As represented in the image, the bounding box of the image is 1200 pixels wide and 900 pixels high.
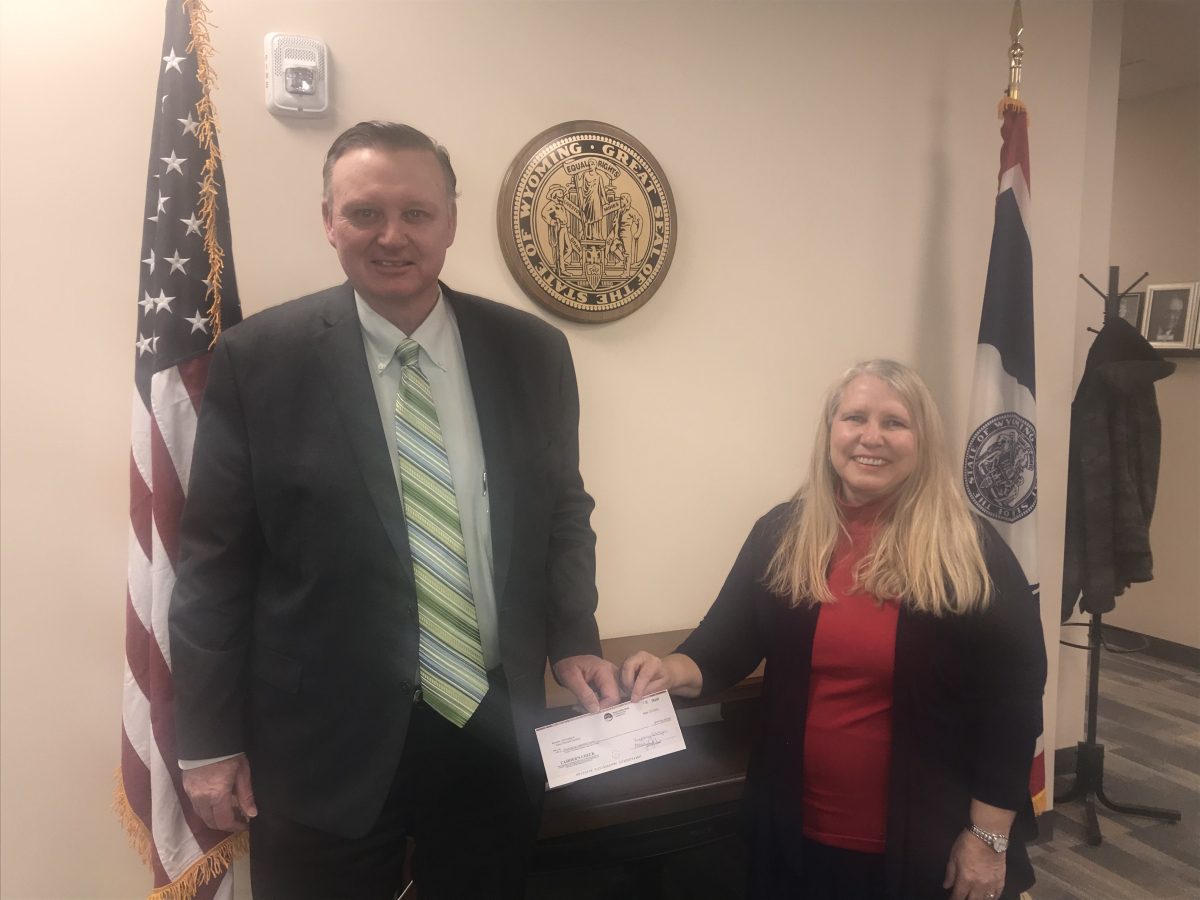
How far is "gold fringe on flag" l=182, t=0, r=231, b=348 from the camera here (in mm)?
1462

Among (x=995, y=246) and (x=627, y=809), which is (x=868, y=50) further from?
(x=627, y=809)

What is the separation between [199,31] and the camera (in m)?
1.47

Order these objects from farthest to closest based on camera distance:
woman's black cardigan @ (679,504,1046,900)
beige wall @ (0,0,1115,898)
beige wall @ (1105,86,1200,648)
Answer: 1. beige wall @ (1105,86,1200,648)
2. beige wall @ (0,0,1115,898)
3. woman's black cardigan @ (679,504,1046,900)

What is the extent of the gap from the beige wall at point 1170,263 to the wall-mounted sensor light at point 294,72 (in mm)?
4265

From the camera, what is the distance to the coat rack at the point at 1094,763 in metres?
2.60

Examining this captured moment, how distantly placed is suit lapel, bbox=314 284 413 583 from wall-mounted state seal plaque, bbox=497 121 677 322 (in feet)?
2.23

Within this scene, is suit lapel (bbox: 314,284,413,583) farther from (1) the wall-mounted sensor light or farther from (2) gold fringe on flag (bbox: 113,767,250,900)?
(2) gold fringe on flag (bbox: 113,767,250,900)

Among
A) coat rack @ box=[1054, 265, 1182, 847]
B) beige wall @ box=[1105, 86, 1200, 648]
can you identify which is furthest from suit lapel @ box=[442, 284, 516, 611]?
beige wall @ box=[1105, 86, 1200, 648]

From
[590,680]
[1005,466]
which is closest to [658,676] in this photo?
[590,680]

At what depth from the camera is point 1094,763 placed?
273 cm

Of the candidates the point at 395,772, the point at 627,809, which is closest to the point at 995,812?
the point at 627,809

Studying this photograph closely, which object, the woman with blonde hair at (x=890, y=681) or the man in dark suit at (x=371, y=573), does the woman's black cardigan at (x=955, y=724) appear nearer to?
the woman with blonde hair at (x=890, y=681)

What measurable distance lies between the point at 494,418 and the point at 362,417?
8.8 inches

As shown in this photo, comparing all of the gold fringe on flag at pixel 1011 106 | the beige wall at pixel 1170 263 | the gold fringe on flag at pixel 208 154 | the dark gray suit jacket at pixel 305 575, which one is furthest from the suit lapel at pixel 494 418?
the beige wall at pixel 1170 263
